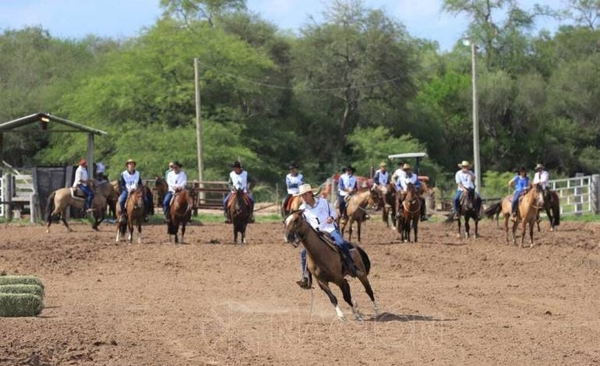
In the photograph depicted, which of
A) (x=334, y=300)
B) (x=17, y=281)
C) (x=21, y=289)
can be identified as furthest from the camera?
(x=17, y=281)

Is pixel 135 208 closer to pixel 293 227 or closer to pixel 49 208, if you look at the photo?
pixel 49 208

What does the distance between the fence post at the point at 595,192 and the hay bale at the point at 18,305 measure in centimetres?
3289

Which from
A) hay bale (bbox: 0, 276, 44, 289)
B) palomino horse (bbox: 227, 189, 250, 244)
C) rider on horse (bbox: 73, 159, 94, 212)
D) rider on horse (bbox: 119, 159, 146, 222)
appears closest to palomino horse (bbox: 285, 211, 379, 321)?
hay bale (bbox: 0, 276, 44, 289)

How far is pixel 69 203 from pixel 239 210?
8420 mm

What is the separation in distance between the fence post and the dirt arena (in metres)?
14.2

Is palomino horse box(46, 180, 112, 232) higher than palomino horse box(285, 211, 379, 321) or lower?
higher

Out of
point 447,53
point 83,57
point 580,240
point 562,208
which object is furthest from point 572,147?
point 580,240

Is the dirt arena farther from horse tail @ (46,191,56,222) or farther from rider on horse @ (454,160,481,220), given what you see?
horse tail @ (46,191,56,222)

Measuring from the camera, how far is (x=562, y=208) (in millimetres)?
47781

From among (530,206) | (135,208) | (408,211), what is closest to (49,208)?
(135,208)

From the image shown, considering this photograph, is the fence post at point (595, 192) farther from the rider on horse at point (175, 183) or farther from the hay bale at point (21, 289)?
the hay bale at point (21, 289)

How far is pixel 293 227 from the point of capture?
53.8 ft

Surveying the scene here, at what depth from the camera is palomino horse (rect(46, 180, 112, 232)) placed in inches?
1451

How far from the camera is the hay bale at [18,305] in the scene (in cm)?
1641
